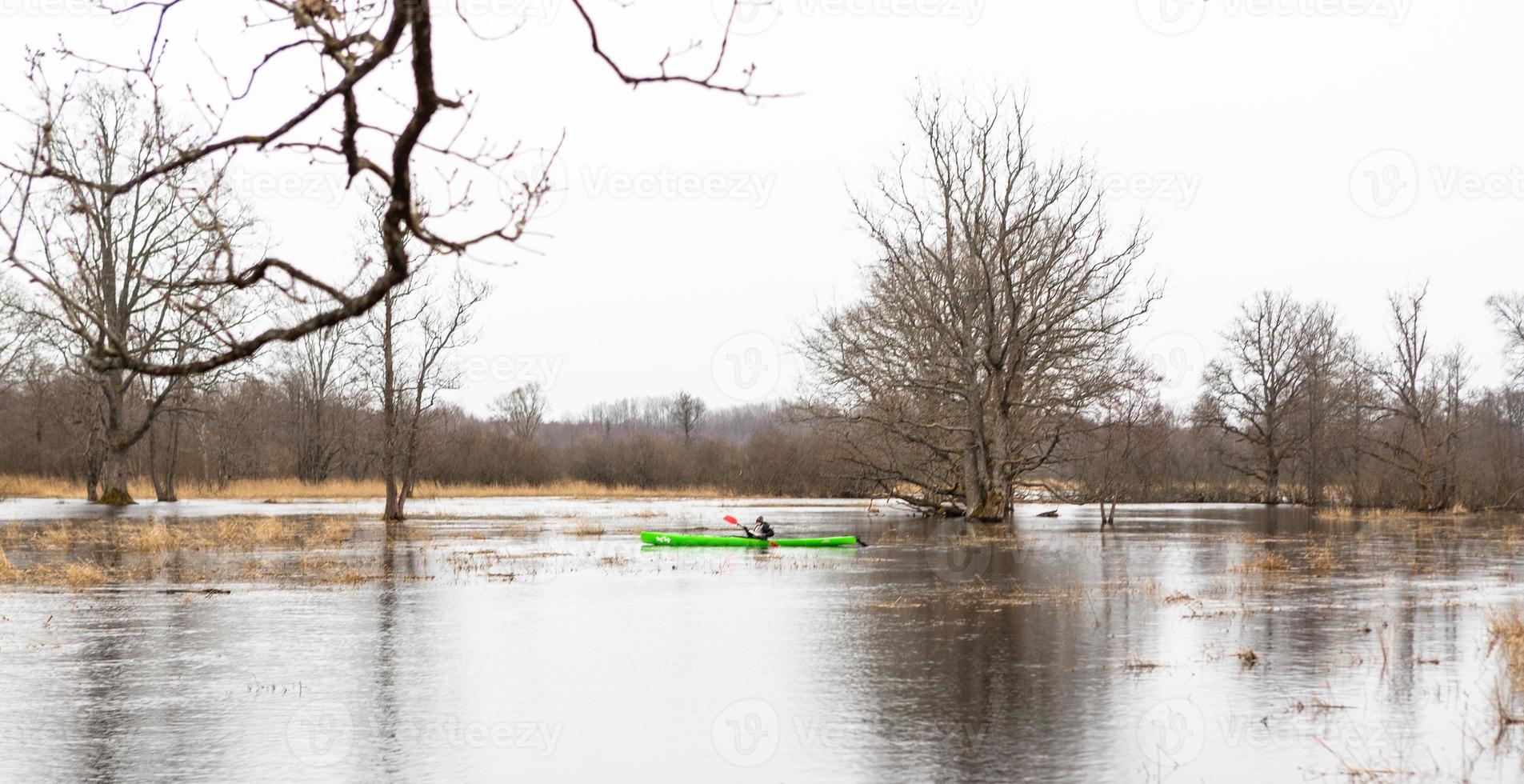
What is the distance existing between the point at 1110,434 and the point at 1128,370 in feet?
7.41

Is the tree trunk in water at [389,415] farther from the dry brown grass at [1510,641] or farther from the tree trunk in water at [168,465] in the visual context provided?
the dry brown grass at [1510,641]

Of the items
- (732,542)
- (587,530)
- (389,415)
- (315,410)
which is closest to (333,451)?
(315,410)

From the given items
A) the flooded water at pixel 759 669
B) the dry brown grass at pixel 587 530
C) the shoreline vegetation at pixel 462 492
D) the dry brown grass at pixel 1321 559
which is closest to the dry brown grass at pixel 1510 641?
the flooded water at pixel 759 669

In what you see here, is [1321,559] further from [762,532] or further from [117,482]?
[117,482]

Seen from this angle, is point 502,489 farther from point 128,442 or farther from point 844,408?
point 844,408

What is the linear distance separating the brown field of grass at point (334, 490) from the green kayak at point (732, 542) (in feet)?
120

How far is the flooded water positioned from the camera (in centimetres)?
970

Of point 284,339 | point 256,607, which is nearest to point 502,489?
point 256,607

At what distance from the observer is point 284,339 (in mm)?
3912

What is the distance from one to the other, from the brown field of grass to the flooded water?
125 ft

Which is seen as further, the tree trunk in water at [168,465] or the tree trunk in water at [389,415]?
the tree trunk in water at [168,465]

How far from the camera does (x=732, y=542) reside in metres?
30.0

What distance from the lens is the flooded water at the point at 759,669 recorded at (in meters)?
9.70

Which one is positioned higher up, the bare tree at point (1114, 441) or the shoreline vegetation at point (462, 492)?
the bare tree at point (1114, 441)
